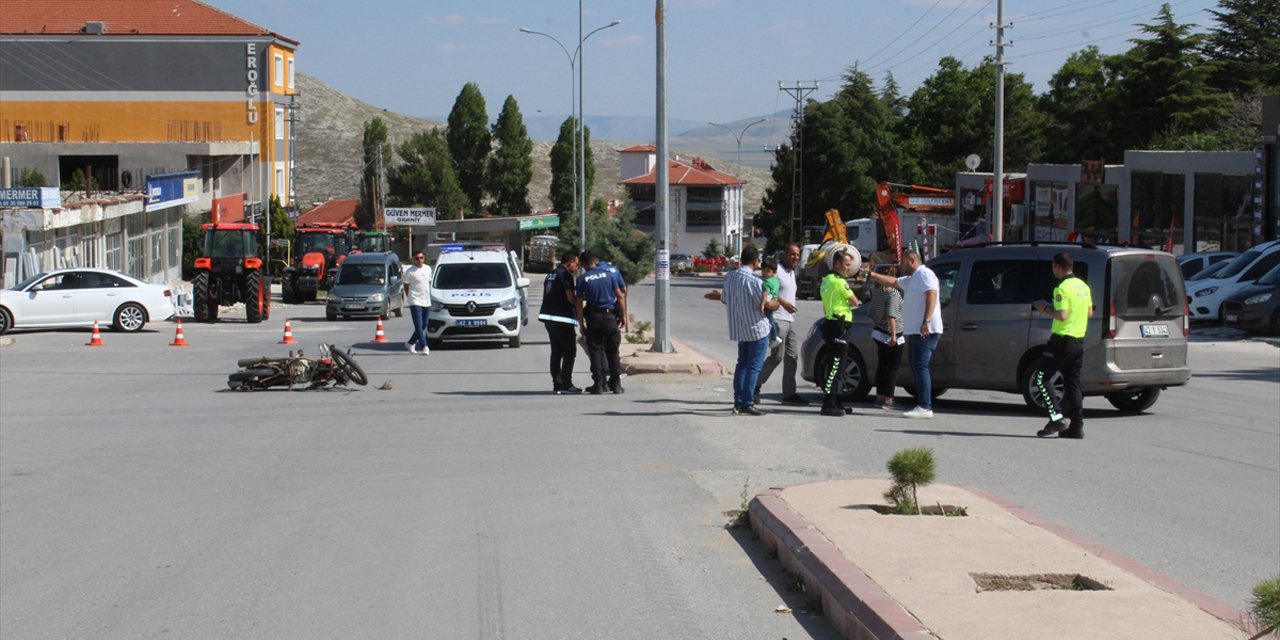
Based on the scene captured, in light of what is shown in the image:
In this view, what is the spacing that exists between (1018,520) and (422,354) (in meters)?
17.4

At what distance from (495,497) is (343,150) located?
5697 inches

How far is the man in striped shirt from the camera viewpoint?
13609 millimetres

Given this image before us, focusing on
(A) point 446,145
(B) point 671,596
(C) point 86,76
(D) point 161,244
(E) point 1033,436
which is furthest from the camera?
(A) point 446,145

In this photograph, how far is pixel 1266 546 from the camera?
879cm

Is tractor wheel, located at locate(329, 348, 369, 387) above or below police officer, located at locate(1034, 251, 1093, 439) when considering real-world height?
below

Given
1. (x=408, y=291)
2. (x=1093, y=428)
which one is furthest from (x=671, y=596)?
(x=408, y=291)

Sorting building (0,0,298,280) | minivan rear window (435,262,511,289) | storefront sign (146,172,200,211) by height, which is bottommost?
minivan rear window (435,262,511,289)

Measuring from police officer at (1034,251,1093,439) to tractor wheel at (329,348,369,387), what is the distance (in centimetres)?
941

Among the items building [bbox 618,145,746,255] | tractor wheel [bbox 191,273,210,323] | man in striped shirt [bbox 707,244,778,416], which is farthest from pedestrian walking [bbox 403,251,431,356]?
building [bbox 618,145,746,255]

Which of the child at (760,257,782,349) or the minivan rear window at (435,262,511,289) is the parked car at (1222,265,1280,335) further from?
the child at (760,257,782,349)

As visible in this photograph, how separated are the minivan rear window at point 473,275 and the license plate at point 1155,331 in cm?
1458

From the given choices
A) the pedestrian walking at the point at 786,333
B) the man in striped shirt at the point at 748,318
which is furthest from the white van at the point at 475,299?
the man in striped shirt at the point at 748,318

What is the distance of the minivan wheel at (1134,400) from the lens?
1511 cm

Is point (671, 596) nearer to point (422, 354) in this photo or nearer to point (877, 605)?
point (877, 605)
